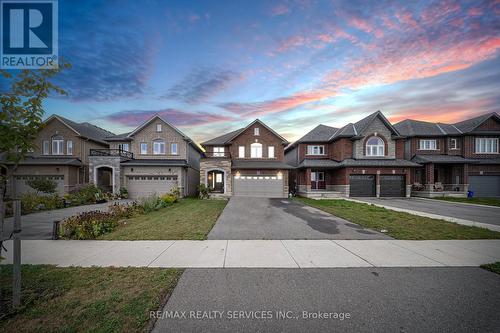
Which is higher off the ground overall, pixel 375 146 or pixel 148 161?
pixel 375 146

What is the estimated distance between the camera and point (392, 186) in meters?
21.8

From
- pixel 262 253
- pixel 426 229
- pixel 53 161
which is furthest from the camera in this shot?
pixel 53 161

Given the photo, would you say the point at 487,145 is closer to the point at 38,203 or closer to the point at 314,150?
the point at 314,150

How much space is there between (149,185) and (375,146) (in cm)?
2699

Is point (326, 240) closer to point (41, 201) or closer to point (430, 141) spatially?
point (41, 201)

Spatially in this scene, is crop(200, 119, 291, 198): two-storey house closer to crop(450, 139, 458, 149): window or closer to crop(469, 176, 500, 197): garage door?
crop(450, 139, 458, 149): window

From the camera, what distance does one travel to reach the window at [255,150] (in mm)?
23578

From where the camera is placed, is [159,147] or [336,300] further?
[159,147]

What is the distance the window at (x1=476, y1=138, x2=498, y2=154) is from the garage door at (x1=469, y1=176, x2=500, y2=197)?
129 inches

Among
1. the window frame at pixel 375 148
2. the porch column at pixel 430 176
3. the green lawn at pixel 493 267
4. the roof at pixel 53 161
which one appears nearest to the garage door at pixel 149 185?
the roof at pixel 53 161

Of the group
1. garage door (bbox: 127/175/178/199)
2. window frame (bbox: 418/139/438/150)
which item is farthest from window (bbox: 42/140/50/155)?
window frame (bbox: 418/139/438/150)

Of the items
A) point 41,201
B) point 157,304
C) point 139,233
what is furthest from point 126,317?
point 41,201

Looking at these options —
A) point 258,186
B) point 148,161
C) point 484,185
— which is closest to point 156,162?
point 148,161

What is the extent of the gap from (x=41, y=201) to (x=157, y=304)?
1678 cm
